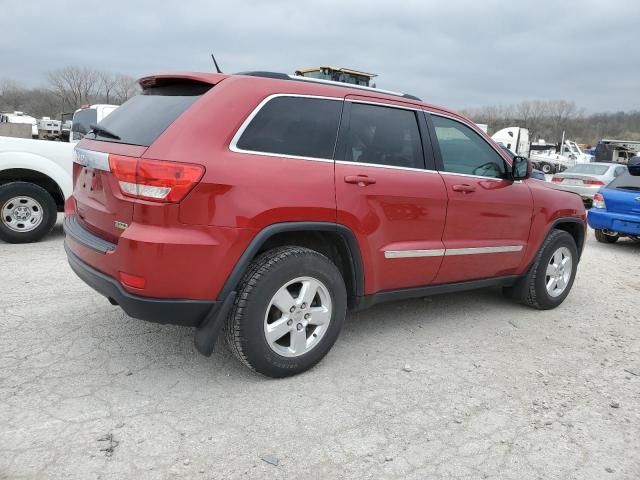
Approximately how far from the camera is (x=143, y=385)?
9.82 ft

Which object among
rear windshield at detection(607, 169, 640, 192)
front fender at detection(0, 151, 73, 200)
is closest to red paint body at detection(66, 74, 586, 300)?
front fender at detection(0, 151, 73, 200)

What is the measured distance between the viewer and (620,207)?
8.55 m

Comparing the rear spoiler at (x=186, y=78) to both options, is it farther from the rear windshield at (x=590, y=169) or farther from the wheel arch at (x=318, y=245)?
the rear windshield at (x=590, y=169)

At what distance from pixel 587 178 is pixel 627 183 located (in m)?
5.65

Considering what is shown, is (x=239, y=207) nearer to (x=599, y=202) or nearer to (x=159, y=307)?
(x=159, y=307)

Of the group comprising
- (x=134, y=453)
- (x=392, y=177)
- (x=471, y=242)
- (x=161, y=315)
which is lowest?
(x=134, y=453)

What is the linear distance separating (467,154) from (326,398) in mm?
2276

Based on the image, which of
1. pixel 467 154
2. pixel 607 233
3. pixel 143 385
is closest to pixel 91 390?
pixel 143 385

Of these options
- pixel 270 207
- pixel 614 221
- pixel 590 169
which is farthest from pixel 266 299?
pixel 590 169

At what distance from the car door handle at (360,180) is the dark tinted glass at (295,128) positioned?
0.18 m

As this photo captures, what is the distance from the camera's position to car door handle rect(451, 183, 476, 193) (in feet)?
12.5

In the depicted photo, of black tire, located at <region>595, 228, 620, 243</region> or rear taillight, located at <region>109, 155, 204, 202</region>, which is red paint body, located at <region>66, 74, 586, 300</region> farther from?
black tire, located at <region>595, 228, 620, 243</region>

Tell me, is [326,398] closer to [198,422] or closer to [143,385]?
[198,422]

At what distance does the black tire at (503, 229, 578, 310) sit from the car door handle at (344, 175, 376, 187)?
225 cm
